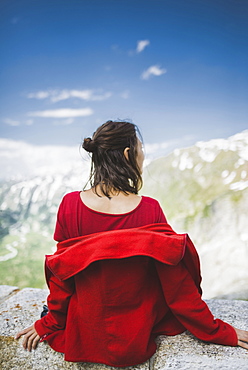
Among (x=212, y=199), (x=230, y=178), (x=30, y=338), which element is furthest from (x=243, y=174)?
(x=30, y=338)

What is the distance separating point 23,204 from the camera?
5.22 meters

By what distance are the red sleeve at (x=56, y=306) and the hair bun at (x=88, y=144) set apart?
1.69 feet

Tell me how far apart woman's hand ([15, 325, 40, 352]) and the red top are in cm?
41

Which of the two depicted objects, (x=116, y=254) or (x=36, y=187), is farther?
(x=36, y=187)

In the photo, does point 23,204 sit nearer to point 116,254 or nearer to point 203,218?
point 203,218

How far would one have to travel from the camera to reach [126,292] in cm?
114

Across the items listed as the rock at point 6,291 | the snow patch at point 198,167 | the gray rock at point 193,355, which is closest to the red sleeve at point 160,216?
the gray rock at point 193,355

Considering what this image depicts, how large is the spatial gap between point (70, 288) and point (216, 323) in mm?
576

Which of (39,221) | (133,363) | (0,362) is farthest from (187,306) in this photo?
(39,221)

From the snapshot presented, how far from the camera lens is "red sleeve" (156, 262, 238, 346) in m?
1.16

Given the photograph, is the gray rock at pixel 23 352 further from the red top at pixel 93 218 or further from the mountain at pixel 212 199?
the mountain at pixel 212 199

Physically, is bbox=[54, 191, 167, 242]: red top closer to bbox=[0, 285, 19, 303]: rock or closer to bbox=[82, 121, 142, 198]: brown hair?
bbox=[82, 121, 142, 198]: brown hair

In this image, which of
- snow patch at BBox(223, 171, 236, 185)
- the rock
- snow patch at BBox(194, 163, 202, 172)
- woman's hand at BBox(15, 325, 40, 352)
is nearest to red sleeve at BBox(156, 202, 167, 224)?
woman's hand at BBox(15, 325, 40, 352)

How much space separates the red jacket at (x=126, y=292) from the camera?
111cm
